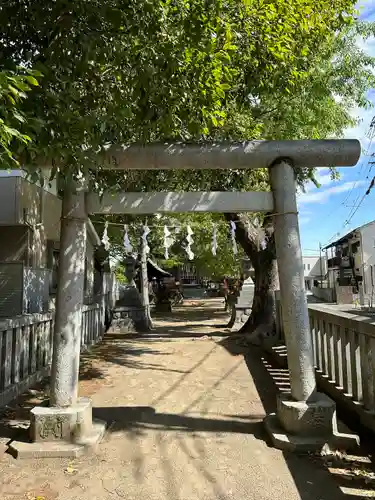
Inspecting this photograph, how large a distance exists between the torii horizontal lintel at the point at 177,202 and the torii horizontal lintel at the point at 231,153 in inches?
13.7

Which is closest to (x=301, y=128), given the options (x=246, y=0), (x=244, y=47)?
(x=244, y=47)

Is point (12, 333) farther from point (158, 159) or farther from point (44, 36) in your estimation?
point (44, 36)

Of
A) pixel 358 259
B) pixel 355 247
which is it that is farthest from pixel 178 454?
pixel 355 247

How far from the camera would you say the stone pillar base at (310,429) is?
170 inches

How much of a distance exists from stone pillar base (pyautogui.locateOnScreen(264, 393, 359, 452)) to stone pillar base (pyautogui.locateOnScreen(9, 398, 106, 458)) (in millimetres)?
2012

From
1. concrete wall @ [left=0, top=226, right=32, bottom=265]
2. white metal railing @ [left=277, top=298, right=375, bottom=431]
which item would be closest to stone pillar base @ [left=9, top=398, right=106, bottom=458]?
white metal railing @ [left=277, top=298, right=375, bottom=431]

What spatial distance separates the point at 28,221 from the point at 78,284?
447 centimetres

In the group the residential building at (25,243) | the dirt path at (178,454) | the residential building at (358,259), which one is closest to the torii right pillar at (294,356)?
the dirt path at (178,454)

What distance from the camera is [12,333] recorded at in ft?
20.9

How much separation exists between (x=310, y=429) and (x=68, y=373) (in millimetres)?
2653

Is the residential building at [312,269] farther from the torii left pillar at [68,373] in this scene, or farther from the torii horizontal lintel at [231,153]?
the torii left pillar at [68,373]

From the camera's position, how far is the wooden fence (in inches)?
239

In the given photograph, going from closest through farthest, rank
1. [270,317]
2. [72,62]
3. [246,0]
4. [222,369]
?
[72,62] → [246,0] → [222,369] → [270,317]

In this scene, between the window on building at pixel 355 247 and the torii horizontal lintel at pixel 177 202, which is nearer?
the torii horizontal lintel at pixel 177 202
